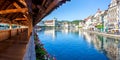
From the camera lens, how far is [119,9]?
234 feet

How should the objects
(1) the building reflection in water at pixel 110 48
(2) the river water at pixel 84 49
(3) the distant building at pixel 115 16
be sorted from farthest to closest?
(3) the distant building at pixel 115 16 → (2) the river water at pixel 84 49 → (1) the building reflection in water at pixel 110 48

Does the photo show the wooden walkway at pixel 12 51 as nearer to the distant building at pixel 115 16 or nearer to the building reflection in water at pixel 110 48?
the building reflection in water at pixel 110 48

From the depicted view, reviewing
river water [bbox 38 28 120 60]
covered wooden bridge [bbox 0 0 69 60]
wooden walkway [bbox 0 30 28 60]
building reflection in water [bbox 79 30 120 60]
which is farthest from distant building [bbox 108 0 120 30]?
wooden walkway [bbox 0 30 28 60]

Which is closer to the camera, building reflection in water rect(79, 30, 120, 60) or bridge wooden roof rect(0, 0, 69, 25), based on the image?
bridge wooden roof rect(0, 0, 69, 25)

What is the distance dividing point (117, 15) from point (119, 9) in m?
2.44

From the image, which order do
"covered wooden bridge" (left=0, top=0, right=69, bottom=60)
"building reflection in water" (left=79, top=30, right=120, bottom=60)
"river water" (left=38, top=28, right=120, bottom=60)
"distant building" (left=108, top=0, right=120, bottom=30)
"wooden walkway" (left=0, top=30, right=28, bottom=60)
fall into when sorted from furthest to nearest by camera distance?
"distant building" (left=108, top=0, right=120, bottom=30)
"river water" (left=38, top=28, right=120, bottom=60)
"building reflection in water" (left=79, top=30, right=120, bottom=60)
"wooden walkway" (left=0, top=30, right=28, bottom=60)
"covered wooden bridge" (left=0, top=0, right=69, bottom=60)

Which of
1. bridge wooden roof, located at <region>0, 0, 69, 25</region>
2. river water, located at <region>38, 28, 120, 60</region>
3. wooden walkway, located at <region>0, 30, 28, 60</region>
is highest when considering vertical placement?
bridge wooden roof, located at <region>0, 0, 69, 25</region>

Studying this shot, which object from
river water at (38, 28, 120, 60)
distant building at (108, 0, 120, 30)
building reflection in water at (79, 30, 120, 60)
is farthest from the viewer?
distant building at (108, 0, 120, 30)

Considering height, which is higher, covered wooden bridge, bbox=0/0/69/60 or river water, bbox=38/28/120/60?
covered wooden bridge, bbox=0/0/69/60

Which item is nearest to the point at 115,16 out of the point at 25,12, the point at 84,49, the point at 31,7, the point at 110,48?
the point at 110,48

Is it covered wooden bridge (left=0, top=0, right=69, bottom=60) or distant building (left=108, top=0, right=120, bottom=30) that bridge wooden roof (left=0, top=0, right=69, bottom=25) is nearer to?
covered wooden bridge (left=0, top=0, right=69, bottom=60)

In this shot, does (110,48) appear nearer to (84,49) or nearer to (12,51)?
(84,49)

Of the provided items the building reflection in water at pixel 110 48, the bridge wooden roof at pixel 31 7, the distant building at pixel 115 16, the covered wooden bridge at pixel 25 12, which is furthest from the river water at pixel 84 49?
the bridge wooden roof at pixel 31 7

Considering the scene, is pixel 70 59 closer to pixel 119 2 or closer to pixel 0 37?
pixel 0 37
